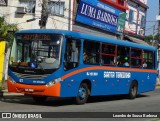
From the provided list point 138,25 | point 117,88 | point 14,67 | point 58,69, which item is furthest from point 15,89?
point 138,25

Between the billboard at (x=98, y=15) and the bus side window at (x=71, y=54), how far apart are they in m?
17.0

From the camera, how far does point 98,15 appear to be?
36.9 meters

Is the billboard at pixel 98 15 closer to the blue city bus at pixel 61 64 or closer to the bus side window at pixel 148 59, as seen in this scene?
the bus side window at pixel 148 59

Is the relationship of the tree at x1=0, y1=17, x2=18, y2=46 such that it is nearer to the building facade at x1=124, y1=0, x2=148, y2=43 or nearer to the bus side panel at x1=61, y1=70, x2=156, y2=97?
the bus side panel at x1=61, y1=70, x2=156, y2=97

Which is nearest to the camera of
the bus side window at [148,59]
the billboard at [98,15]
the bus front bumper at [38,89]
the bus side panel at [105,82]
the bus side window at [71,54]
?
the bus front bumper at [38,89]

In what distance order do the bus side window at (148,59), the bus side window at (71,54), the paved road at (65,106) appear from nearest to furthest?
the paved road at (65,106) → the bus side window at (71,54) → the bus side window at (148,59)

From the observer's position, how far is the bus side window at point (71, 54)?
643 inches

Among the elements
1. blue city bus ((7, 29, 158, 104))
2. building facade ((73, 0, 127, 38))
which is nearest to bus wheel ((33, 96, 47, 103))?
blue city bus ((7, 29, 158, 104))

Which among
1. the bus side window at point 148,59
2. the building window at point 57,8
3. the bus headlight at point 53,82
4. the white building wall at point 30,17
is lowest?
the bus headlight at point 53,82

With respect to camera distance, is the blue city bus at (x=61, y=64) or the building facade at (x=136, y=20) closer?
the blue city bus at (x=61, y=64)

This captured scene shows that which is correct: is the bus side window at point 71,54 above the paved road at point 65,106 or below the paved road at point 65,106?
above

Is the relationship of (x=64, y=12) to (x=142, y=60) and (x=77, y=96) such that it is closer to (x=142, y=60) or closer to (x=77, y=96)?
(x=142, y=60)

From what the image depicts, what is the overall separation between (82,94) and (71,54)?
6.24 ft

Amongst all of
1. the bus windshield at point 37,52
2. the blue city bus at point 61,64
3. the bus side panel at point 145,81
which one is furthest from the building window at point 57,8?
the bus windshield at point 37,52
